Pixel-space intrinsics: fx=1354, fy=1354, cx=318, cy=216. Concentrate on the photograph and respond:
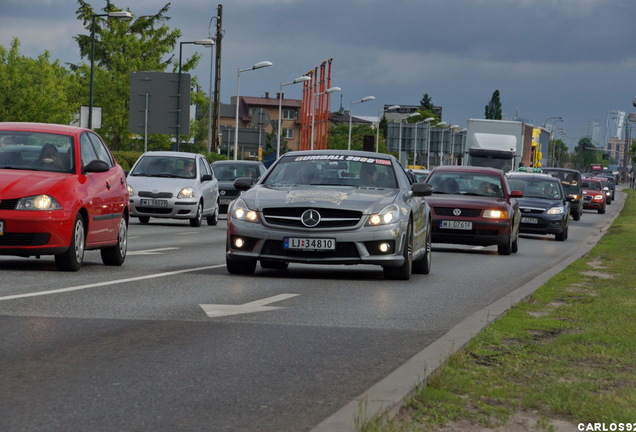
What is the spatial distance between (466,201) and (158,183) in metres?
10.0

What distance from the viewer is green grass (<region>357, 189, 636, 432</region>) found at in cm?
640

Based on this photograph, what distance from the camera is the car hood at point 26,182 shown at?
14.4m

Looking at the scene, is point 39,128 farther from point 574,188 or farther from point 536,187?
point 574,188

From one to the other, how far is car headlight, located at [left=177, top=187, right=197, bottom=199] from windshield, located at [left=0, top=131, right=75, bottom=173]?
54.0ft

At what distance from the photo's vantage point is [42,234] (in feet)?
47.4

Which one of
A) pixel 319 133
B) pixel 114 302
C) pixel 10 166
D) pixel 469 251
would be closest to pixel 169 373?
pixel 114 302

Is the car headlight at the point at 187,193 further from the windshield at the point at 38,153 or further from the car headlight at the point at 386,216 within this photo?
the car headlight at the point at 386,216

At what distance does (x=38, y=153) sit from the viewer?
1559 cm

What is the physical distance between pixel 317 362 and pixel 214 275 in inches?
290

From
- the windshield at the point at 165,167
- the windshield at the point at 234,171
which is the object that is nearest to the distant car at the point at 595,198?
the windshield at the point at 234,171

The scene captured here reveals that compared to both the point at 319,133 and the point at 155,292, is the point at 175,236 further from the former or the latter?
the point at 319,133

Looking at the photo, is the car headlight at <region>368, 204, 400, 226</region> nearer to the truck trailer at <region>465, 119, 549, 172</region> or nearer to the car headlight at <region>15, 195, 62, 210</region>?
the car headlight at <region>15, 195, 62, 210</region>

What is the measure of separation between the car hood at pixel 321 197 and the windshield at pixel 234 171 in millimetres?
23264

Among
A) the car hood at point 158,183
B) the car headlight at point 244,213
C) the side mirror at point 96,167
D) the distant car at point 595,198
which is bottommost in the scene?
the distant car at point 595,198
